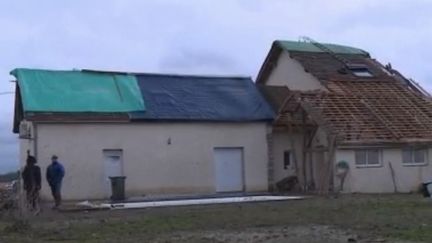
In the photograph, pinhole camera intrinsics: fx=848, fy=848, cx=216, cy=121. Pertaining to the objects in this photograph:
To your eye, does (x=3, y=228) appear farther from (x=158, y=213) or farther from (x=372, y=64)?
(x=372, y=64)

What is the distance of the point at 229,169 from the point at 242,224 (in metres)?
19.1

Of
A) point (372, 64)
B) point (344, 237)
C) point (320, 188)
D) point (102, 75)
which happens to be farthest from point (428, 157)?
point (344, 237)

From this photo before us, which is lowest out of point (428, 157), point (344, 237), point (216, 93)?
point (344, 237)

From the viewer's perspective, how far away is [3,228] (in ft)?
70.0

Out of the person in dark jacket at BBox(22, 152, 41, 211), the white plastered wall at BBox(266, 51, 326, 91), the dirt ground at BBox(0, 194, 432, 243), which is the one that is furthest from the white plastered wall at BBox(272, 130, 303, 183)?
the person in dark jacket at BBox(22, 152, 41, 211)

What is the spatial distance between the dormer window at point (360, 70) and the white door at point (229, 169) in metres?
8.96

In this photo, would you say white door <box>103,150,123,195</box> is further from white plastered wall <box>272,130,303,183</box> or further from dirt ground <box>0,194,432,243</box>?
dirt ground <box>0,194,432,243</box>

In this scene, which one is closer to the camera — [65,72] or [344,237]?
[344,237]

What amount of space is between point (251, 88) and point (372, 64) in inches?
326

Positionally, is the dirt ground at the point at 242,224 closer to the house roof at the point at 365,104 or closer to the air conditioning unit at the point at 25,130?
the air conditioning unit at the point at 25,130

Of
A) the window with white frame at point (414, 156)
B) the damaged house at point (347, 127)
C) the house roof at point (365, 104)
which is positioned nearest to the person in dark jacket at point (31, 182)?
the damaged house at point (347, 127)

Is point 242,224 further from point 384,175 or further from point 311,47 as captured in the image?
point 311,47

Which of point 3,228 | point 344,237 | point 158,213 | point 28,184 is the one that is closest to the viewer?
point 344,237

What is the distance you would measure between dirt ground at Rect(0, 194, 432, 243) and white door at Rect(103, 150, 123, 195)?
8827 millimetres
